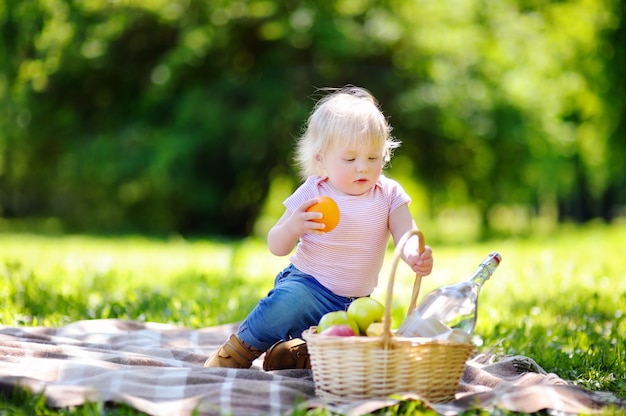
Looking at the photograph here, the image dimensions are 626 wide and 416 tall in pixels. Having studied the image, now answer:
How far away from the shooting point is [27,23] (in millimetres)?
12242

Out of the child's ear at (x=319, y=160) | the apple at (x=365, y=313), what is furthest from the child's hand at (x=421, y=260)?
the child's ear at (x=319, y=160)

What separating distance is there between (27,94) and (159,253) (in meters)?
5.41

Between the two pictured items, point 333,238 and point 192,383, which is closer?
point 192,383

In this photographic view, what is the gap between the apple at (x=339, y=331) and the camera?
9.55ft

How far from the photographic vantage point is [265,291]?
5.98m

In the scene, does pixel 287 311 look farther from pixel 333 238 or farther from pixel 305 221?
pixel 305 221

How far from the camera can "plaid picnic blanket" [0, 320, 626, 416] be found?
2.71 meters

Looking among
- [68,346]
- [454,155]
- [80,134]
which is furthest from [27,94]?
[68,346]

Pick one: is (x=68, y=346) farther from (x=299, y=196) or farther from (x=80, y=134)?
(x=80, y=134)

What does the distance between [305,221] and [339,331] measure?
0.47 metres

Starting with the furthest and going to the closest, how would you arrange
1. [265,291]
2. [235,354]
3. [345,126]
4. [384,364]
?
1. [265,291]
2. [235,354]
3. [345,126]
4. [384,364]

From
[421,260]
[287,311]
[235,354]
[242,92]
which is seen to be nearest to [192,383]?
[235,354]

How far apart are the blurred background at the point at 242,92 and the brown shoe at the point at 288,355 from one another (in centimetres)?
828

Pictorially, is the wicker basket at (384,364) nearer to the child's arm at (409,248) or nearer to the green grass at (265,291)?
the green grass at (265,291)
